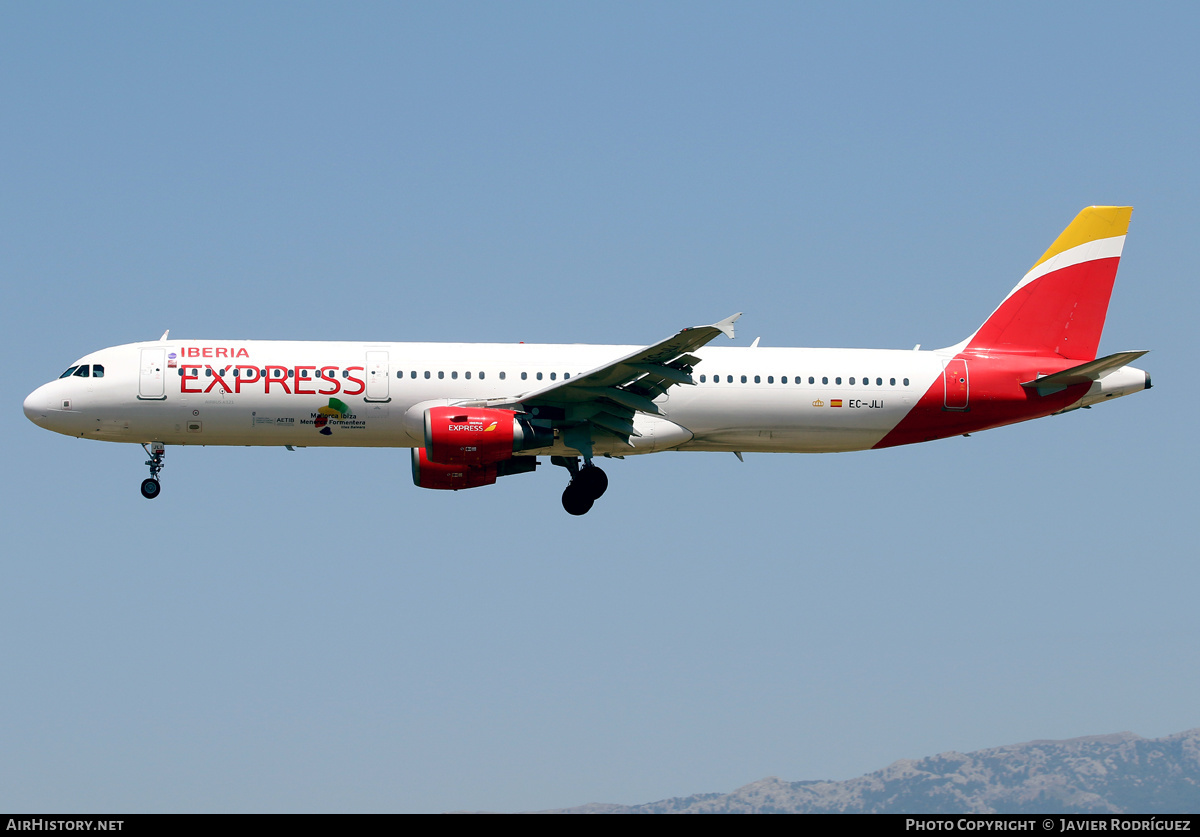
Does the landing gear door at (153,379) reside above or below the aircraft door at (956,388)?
above

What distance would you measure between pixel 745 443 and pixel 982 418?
6.91 m

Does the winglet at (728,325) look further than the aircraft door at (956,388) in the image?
No

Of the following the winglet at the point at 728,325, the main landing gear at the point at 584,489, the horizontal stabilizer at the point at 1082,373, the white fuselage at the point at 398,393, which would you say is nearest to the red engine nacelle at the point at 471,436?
the white fuselage at the point at 398,393

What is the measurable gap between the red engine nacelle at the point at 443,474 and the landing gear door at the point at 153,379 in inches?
265

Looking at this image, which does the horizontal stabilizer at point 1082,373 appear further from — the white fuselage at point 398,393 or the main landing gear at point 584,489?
the main landing gear at point 584,489

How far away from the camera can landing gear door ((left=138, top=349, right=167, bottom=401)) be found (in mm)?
33125

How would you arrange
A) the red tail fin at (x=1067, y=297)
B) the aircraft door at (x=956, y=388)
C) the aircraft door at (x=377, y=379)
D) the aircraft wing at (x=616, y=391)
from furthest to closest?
the red tail fin at (x=1067, y=297), the aircraft door at (x=956, y=388), the aircraft door at (x=377, y=379), the aircraft wing at (x=616, y=391)

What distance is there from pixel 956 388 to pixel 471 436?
13.7 meters

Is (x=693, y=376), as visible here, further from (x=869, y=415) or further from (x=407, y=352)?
(x=407, y=352)

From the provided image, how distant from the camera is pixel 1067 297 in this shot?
37.5 metres

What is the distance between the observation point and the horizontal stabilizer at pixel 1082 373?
33.5m

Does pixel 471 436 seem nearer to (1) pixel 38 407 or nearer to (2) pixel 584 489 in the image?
(2) pixel 584 489

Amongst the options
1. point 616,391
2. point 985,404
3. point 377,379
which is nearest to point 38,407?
point 377,379
